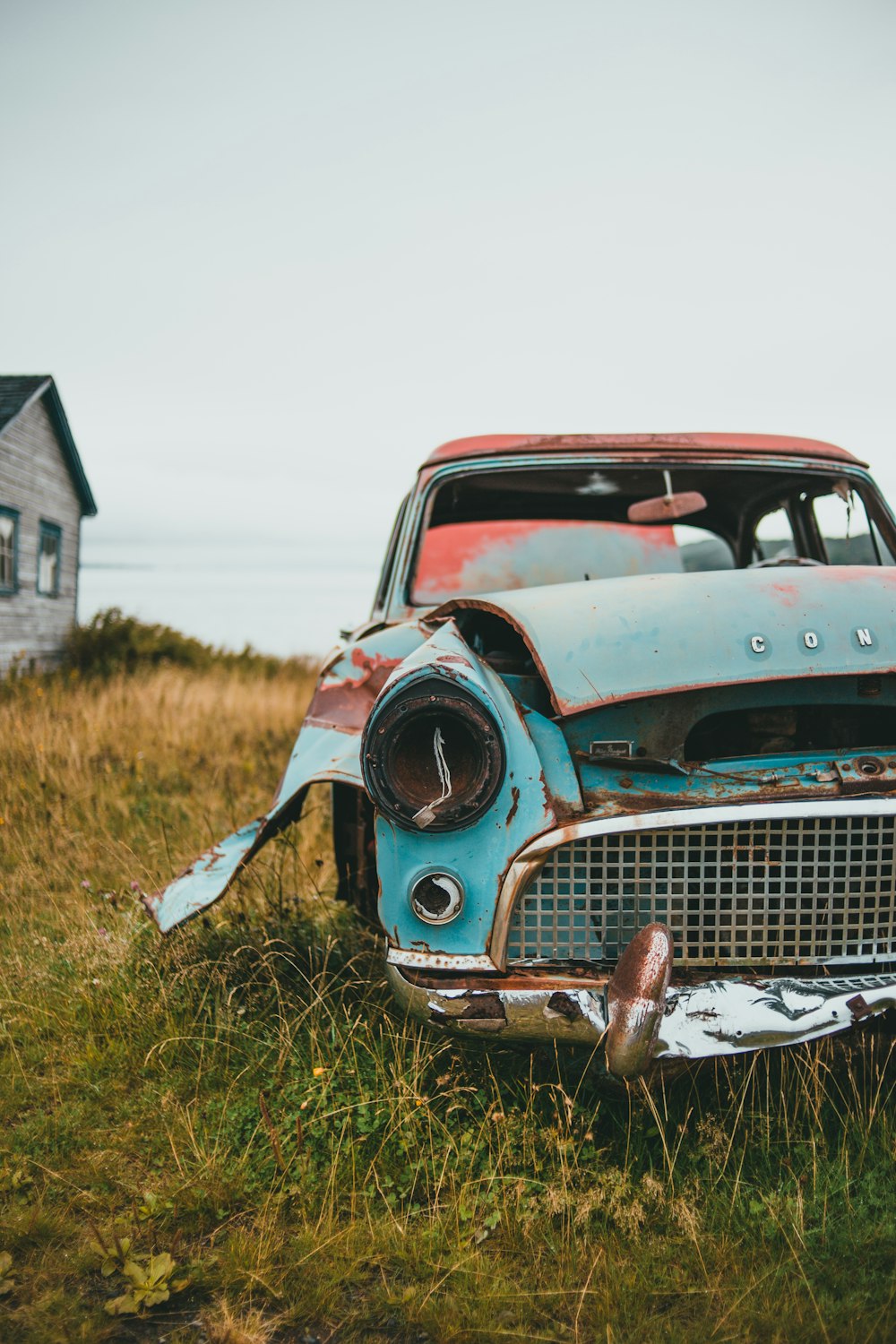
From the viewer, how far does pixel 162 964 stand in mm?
2473

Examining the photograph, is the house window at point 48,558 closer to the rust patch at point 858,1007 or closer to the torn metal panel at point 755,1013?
the torn metal panel at point 755,1013

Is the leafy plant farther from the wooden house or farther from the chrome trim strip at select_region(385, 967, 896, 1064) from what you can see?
the wooden house

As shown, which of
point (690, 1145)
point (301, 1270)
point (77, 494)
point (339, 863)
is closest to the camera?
point (301, 1270)

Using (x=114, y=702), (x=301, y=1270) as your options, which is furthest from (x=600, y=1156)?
(x=114, y=702)

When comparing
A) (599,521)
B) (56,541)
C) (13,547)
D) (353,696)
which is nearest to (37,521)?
(56,541)

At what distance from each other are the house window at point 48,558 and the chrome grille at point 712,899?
14.3m

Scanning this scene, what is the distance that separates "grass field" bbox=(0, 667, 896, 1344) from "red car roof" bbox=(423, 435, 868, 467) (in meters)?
1.53

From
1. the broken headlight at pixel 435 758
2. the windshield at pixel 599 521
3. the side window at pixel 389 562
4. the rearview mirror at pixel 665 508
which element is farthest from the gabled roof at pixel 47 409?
the broken headlight at pixel 435 758

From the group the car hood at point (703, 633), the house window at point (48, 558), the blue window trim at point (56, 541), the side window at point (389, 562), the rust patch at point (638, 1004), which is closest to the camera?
the rust patch at point (638, 1004)

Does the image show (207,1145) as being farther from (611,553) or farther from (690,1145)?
(611,553)

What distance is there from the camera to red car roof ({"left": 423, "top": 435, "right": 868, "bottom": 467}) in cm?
292

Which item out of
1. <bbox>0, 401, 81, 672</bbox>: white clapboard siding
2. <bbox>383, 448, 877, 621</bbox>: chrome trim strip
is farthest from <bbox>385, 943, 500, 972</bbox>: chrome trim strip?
<bbox>0, 401, 81, 672</bbox>: white clapboard siding

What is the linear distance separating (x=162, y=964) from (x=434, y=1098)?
3.09 ft

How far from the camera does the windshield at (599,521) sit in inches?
116
